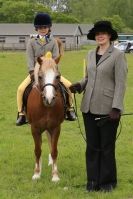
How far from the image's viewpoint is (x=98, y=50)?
7.17 metres

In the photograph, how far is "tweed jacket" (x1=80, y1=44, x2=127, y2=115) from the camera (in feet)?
22.5

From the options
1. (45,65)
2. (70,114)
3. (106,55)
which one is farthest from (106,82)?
(70,114)

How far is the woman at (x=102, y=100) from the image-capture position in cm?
686

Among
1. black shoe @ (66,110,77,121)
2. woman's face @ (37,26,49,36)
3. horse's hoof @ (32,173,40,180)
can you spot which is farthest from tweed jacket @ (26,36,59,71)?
horse's hoof @ (32,173,40,180)

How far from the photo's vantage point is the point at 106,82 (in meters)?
6.96

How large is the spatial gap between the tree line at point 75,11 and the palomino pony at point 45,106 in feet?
327

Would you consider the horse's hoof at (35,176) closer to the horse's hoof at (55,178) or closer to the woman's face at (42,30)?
the horse's hoof at (55,178)

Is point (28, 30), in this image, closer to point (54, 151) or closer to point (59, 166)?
point (59, 166)

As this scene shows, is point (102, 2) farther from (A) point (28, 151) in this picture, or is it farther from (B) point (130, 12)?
(A) point (28, 151)

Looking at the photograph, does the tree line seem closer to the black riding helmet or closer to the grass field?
the grass field

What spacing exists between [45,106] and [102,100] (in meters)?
1.08

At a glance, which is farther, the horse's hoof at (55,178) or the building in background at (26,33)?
the building in background at (26,33)

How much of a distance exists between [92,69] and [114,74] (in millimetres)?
343

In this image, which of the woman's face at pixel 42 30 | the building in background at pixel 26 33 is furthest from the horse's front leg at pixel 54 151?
the building in background at pixel 26 33
